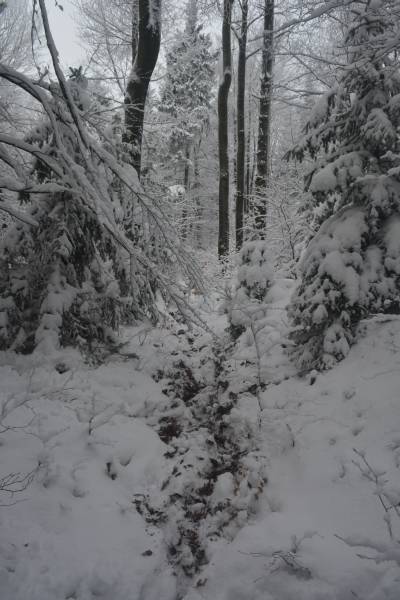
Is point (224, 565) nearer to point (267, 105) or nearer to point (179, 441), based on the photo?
point (179, 441)

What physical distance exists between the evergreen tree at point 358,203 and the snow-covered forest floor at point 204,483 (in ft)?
1.18

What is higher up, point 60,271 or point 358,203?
point 358,203

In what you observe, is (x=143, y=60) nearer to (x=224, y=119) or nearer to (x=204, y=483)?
(x=204, y=483)

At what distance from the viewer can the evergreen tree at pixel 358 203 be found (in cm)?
391

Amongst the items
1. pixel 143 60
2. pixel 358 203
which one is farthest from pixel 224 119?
pixel 358 203

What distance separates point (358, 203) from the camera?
4.26 m

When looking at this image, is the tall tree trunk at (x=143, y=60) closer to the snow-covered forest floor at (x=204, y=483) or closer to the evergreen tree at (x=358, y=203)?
the evergreen tree at (x=358, y=203)

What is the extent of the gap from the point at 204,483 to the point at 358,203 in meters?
3.61

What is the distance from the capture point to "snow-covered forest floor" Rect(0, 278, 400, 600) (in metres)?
2.14

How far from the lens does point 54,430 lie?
3.24m

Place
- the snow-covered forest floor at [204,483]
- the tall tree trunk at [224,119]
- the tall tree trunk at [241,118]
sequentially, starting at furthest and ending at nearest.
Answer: the tall tree trunk at [224,119], the tall tree trunk at [241,118], the snow-covered forest floor at [204,483]

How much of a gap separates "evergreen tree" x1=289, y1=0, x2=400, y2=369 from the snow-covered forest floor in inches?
14.1

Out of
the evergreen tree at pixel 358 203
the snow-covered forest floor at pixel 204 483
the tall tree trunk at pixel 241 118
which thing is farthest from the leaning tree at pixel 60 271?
the tall tree trunk at pixel 241 118

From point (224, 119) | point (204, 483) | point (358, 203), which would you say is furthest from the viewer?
point (224, 119)
